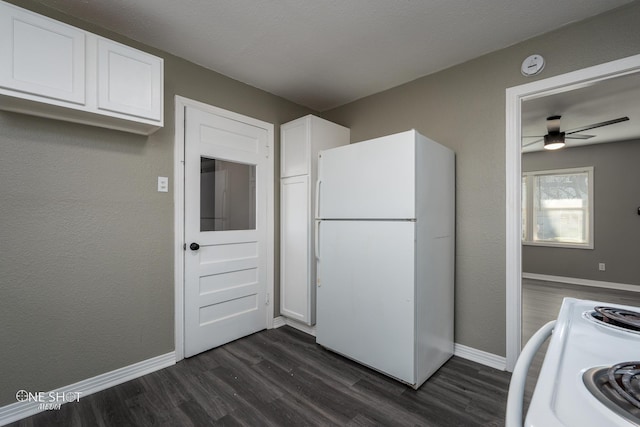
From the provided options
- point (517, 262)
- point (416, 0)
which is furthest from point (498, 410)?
point (416, 0)

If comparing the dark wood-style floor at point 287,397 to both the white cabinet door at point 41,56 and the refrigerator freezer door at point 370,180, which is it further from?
the white cabinet door at point 41,56

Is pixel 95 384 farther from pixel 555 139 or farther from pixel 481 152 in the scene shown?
pixel 555 139

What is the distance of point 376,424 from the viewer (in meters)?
1.63

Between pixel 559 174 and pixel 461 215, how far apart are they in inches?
181

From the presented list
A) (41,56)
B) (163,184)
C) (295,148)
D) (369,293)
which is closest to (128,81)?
(41,56)

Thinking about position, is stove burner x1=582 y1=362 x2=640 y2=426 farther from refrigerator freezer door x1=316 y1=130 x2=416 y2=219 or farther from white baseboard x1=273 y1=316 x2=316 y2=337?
white baseboard x1=273 y1=316 x2=316 y2=337

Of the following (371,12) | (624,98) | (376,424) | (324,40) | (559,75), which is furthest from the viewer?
(624,98)

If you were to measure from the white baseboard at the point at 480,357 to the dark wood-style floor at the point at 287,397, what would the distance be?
5cm

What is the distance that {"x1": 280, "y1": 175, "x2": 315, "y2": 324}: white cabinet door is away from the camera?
2.86 metres

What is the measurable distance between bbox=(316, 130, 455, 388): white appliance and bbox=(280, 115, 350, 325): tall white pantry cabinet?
1.05 ft

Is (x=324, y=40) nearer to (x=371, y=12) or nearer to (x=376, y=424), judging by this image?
(x=371, y=12)

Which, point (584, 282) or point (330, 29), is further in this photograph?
point (584, 282)

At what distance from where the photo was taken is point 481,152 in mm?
2328

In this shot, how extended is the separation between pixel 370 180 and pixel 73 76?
1.96 m
